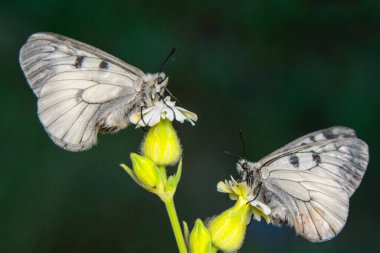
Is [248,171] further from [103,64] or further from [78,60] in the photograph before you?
[78,60]

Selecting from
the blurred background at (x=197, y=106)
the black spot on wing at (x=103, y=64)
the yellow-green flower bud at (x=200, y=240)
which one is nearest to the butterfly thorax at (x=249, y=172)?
the yellow-green flower bud at (x=200, y=240)

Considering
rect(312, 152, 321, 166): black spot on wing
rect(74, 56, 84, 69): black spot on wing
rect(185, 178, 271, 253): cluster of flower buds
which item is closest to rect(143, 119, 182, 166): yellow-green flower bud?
rect(185, 178, 271, 253): cluster of flower buds

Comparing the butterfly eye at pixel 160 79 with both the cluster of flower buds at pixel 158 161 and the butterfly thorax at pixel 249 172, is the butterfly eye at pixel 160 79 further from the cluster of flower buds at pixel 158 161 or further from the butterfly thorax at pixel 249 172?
the butterfly thorax at pixel 249 172

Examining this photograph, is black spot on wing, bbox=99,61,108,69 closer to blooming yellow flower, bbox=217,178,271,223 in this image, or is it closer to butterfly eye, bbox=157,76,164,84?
butterfly eye, bbox=157,76,164,84

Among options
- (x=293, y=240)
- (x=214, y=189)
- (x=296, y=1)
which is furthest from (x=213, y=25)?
(x=293, y=240)

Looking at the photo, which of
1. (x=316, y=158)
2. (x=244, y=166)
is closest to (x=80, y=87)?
(x=244, y=166)

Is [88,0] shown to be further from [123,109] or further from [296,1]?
[123,109]
